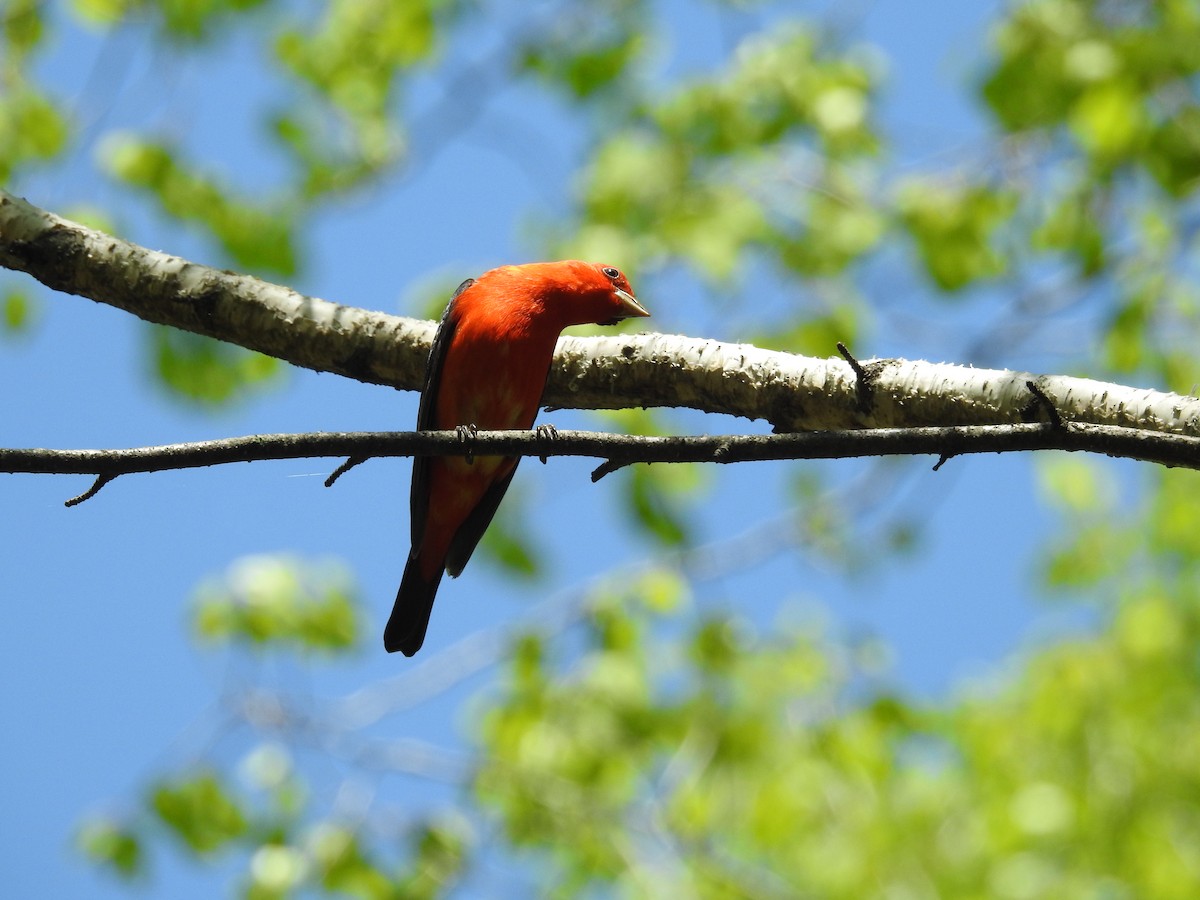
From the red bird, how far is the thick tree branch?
151mm

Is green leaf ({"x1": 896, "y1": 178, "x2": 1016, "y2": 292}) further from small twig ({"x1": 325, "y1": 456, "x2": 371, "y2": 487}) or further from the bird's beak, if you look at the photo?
Answer: small twig ({"x1": 325, "y1": 456, "x2": 371, "y2": 487})

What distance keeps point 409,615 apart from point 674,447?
6.17ft

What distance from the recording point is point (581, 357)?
11.1 ft

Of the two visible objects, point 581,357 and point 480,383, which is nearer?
point 581,357

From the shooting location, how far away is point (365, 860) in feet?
13.4

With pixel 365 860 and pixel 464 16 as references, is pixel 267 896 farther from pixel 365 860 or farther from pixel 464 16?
pixel 464 16

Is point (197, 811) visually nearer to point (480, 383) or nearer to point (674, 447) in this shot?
point (480, 383)

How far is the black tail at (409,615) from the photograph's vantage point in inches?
148

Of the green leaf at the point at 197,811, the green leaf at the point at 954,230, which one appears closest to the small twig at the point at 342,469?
the green leaf at the point at 197,811

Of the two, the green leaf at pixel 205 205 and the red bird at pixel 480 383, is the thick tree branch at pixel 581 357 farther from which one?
the green leaf at pixel 205 205

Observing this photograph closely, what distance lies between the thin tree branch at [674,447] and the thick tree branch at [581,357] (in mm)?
492

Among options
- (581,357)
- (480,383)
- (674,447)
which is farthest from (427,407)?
(674,447)

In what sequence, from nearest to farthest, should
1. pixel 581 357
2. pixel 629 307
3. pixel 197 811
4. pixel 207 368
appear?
pixel 581 357
pixel 629 307
pixel 197 811
pixel 207 368

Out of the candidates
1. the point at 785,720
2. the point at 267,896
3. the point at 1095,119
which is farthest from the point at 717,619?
the point at 1095,119
